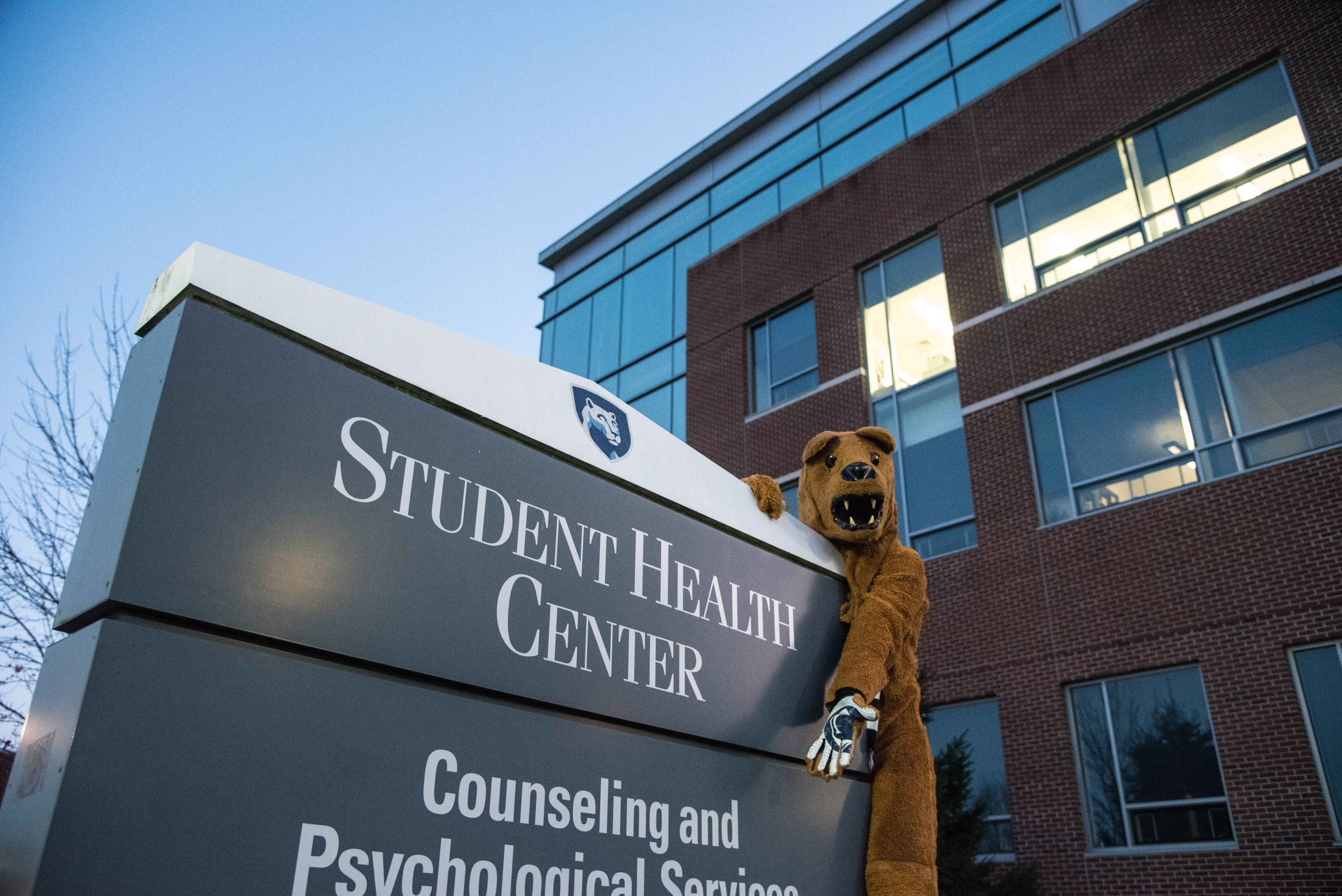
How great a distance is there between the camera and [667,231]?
2203 centimetres

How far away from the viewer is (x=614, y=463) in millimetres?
2641

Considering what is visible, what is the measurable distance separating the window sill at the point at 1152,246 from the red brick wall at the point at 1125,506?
52 mm

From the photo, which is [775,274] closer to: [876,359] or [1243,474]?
[876,359]

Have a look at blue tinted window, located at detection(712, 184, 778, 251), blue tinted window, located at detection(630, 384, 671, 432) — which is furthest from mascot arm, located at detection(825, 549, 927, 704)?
blue tinted window, located at detection(712, 184, 778, 251)

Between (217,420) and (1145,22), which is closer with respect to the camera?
(217,420)

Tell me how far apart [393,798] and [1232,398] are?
11040 mm

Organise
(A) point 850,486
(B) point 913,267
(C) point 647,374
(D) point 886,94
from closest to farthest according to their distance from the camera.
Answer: (A) point 850,486 < (B) point 913,267 < (D) point 886,94 < (C) point 647,374

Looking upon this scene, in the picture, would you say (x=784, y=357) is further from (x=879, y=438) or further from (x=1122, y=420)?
(x=879, y=438)

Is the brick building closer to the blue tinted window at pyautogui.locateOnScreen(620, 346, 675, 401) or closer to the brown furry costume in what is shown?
the blue tinted window at pyautogui.locateOnScreen(620, 346, 675, 401)

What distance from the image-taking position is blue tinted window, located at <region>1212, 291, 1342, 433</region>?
9867mm

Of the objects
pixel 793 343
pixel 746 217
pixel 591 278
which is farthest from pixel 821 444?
pixel 591 278

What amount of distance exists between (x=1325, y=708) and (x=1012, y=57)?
1132 centimetres

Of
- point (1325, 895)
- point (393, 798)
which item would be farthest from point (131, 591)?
point (1325, 895)

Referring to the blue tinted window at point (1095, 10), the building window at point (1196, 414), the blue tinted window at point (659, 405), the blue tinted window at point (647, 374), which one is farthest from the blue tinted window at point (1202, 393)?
the blue tinted window at point (647, 374)
